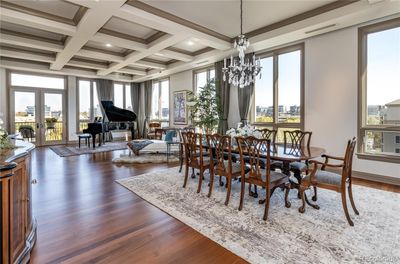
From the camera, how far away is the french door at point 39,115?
8750 mm

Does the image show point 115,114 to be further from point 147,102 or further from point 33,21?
point 33,21

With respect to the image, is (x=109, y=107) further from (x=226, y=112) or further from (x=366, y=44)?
(x=366, y=44)

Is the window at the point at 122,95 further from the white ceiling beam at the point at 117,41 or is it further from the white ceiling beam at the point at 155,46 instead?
the white ceiling beam at the point at 117,41

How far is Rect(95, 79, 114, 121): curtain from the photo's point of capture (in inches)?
416

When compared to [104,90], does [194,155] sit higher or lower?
lower

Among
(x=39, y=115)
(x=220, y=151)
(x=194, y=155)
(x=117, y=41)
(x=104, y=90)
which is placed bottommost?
(x=194, y=155)

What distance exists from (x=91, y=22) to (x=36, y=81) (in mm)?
6663

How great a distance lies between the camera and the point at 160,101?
10688mm

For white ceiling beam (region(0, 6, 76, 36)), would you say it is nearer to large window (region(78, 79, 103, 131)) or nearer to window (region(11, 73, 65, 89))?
window (region(11, 73, 65, 89))

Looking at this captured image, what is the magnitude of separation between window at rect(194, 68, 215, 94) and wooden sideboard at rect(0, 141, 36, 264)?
6.58 m

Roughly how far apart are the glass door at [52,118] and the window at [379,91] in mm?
10912

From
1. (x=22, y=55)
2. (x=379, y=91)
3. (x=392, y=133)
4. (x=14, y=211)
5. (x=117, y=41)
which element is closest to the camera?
(x=14, y=211)

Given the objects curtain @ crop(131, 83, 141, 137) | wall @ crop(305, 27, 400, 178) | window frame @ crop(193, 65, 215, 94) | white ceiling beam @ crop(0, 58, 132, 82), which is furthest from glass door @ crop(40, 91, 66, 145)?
wall @ crop(305, 27, 400, 178)

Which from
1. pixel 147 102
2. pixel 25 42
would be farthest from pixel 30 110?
pixel 147 102
